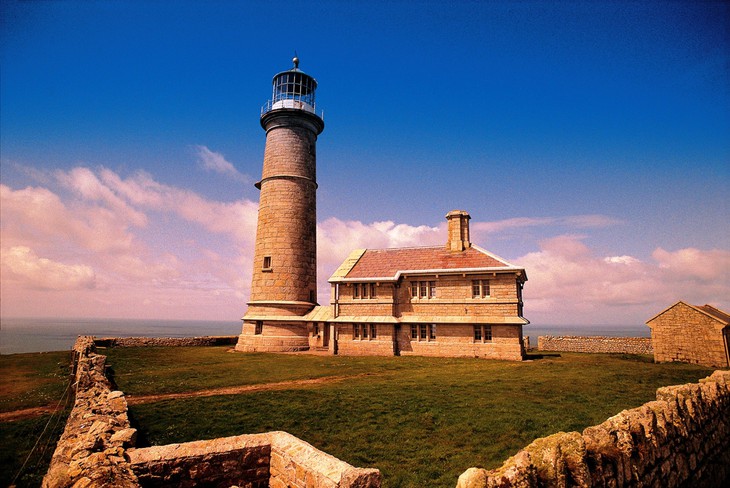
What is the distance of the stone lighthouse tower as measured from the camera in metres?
30.6

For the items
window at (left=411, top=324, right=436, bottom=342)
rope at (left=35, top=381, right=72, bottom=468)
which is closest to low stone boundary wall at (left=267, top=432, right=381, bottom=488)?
rope at (left=35, top=381, right=72, bottom=468)

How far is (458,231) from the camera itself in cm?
2944

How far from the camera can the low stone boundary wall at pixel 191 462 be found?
5.14m

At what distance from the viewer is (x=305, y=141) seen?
1289 inches

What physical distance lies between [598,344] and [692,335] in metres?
12.8

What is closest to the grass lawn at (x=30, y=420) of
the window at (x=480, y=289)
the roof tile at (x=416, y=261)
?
the roof tile at (x=416, y=261)

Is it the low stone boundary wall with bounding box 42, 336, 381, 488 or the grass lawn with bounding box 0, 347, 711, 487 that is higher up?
the low stone boundary wall with bounding box 42, 336, 381, 488

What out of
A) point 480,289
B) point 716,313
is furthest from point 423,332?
point 716,313

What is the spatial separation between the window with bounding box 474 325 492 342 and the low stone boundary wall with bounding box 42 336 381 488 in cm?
2224

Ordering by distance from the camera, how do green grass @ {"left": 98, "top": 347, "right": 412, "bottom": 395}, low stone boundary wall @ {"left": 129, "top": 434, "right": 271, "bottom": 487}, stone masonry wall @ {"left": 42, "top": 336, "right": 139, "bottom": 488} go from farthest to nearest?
green grass @ {"left": 98, "top": 347, "right": 412, "bottom": 395} → low stone boundary wall @ {"left": 129, "top": 434, "right": 271, "bottom": 487} → stone masonry wall @ {"left": 42, "top": 336, "right": 139, "bottom": 488}

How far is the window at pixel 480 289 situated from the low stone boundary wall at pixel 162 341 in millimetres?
25398

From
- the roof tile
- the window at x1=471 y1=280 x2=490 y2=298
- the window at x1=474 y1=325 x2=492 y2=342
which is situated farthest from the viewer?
the roof tile

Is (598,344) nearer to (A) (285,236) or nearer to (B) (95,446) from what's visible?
(A) (285,236)

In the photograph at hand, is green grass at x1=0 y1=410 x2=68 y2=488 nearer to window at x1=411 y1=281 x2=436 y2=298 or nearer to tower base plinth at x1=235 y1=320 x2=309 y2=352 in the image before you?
tower base plinth at x1=235 y1=320 x2=309 y2=352
